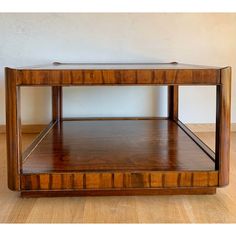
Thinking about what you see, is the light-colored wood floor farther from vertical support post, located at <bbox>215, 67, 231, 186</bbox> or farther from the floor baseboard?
the floor baseboard

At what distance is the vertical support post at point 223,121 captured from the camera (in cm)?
73

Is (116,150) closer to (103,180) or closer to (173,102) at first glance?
(103,180)

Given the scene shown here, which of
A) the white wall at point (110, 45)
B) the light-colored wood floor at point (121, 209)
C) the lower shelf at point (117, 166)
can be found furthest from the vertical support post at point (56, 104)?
the light-colored wood floor at point (121, 209)

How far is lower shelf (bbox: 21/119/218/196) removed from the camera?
2.53ft

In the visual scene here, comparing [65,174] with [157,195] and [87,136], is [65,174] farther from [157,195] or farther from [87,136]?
[87,136]

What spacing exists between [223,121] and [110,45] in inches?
39.4

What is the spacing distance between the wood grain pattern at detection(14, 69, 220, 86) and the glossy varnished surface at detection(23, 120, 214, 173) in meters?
0.20

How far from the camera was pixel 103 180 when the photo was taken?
770 millimetres

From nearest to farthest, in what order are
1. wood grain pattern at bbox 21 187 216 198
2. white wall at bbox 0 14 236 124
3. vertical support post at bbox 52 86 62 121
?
wood grain pattern at bbox 21 187 216 198 < vertical support post at bbox 52 86 62 121 < white wall at bbox 0 14 236 124

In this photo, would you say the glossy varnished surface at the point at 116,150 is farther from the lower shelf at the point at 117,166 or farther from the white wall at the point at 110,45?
the white wall at the point at 110,45

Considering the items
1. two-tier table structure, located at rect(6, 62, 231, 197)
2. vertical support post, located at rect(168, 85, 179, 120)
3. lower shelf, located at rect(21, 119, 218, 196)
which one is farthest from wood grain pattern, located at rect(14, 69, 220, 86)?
vertical support post, located at rect(168, 85, 179, 120)

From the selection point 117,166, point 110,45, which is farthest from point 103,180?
point 110,45

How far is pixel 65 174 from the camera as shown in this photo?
769 millimetres
